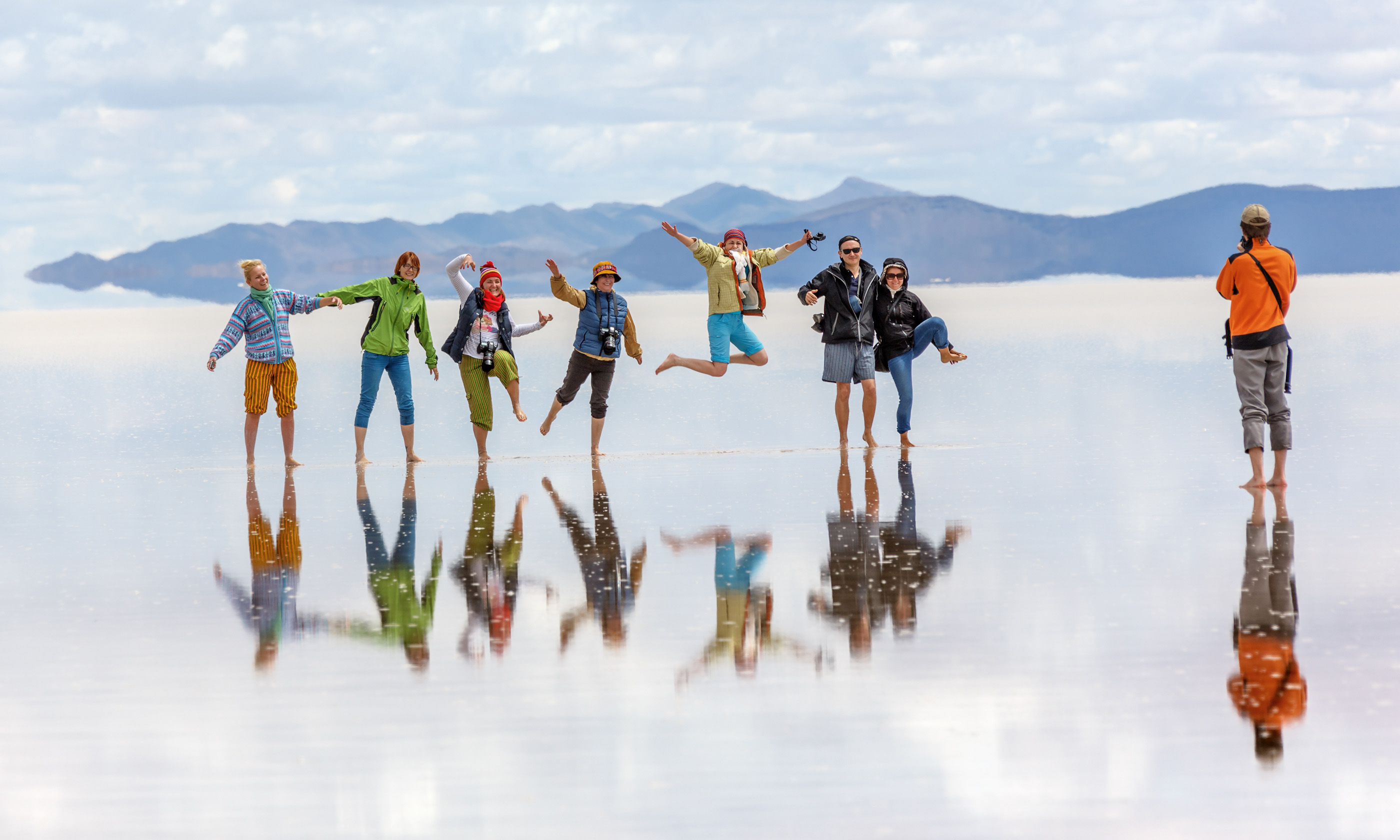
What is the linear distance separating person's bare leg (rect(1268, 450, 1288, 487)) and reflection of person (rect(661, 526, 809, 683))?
4339 mm

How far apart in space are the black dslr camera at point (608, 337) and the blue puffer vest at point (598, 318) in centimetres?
2

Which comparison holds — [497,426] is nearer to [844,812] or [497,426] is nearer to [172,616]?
[172,616]

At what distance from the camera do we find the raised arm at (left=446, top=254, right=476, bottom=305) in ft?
50.0

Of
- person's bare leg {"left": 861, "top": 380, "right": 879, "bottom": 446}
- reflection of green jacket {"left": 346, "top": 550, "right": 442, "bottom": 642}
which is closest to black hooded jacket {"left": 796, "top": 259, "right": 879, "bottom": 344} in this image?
person's bare leg {"left": 861, "top": 380, "right": 879, "bottom": 446}

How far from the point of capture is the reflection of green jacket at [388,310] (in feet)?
49.3

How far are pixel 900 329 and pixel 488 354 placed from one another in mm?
4267

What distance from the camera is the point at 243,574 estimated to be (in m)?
9.32

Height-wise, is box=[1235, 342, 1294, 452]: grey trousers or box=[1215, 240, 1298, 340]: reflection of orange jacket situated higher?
box=[1215, 240, 1298, 340]: reflection of orange jacket

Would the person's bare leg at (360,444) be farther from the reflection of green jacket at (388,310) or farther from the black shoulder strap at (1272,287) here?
the black shoulder strap at (1272,287)

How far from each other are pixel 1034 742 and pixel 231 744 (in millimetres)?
3150

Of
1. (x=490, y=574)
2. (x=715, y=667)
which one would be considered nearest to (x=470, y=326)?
(x=490, y=574)

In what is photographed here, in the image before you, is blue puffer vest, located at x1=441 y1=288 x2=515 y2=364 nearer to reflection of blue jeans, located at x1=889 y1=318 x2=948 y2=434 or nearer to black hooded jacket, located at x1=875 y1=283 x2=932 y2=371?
black hooded jacket, located at x1=875 y1=283 x2=932 y2=371

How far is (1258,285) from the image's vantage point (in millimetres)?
11578

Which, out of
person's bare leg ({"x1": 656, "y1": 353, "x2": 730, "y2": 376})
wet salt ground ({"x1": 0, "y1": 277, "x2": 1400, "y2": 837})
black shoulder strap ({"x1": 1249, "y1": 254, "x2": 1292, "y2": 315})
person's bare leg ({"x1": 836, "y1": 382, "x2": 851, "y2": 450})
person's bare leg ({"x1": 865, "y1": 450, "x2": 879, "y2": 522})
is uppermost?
black shoulder strap ({"x1": 1249, "y1": 254, "x2": 1292, "y2": 315})
